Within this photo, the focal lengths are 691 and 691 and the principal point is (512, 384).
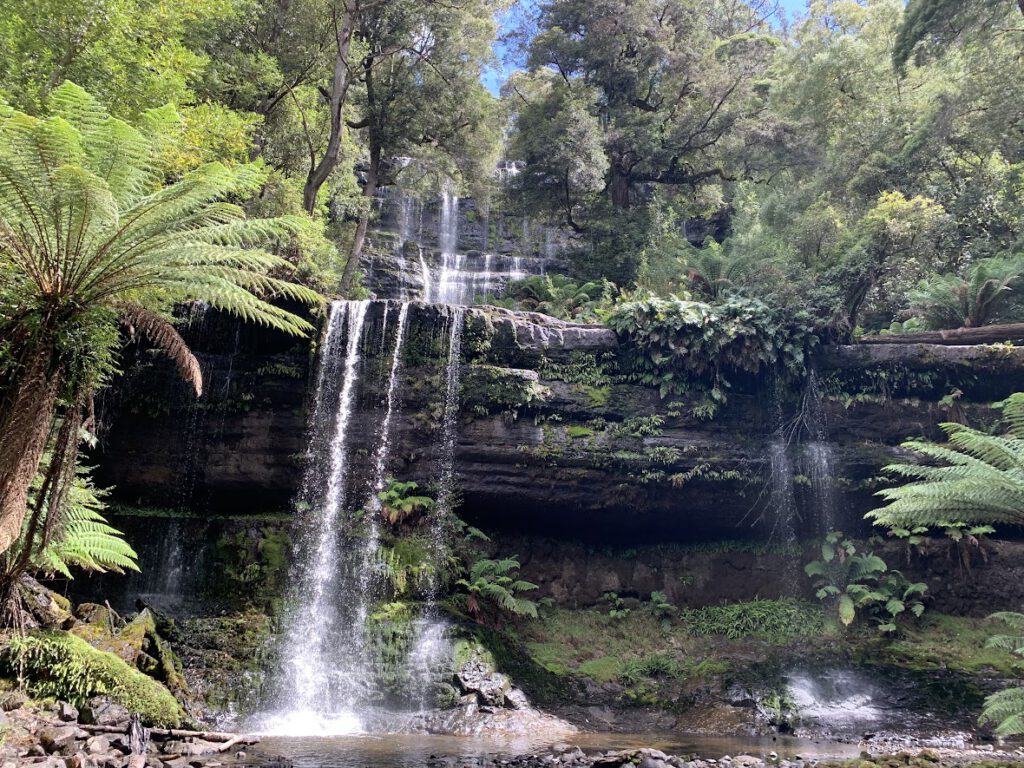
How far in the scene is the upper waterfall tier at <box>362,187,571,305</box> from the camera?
2203 centimetres

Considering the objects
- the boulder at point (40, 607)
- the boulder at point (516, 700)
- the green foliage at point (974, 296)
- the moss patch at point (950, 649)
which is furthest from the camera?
the green foliage at point (974, 296)

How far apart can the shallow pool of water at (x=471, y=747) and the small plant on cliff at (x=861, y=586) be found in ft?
12.0

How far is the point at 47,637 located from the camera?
6566 mm

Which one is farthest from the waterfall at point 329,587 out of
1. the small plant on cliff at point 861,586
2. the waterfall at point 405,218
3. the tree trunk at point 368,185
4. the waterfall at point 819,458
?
the waterfall at point 405,218

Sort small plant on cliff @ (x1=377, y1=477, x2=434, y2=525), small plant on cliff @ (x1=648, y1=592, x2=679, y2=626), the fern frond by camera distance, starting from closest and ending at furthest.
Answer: the fern frond → small plant on cliff @ (x1=377, y1=477, x2=434, y2=525) → small plant on cliff @ (x1=648, y1=592, x2=679, y2=626)

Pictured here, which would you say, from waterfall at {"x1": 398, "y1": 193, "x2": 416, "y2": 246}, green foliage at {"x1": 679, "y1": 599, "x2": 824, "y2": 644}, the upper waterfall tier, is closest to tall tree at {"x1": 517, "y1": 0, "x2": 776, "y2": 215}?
the upper waterfall tier

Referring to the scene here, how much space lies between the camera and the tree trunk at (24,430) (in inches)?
217

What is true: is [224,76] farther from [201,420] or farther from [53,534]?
[53,534]

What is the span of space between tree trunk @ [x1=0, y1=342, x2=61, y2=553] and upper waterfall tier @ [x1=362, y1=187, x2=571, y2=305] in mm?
15445

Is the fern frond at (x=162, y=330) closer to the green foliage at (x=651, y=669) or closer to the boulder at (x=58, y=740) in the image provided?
the boulder at (x=58, y=740)

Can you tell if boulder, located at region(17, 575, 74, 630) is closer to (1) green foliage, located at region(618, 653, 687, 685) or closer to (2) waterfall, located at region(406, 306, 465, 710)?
(2) waterfall, located at region(406, 306, 465, 710)

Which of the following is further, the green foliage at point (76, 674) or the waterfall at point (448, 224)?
the waterfall at point (448, 224)

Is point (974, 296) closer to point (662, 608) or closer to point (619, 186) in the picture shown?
point (662, 608)

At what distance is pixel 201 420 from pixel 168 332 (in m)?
7.63
